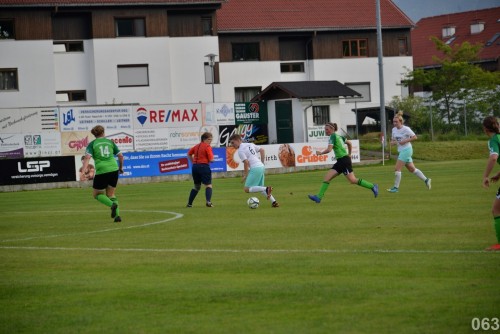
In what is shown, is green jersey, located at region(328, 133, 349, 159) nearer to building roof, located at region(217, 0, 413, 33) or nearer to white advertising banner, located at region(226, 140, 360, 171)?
white advertising banner, located at region(226, 140, 360, 171)

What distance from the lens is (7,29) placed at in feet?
196

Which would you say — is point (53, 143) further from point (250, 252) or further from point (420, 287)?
point (420, 287)

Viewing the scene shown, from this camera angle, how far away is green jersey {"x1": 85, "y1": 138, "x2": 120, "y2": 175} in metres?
20.9

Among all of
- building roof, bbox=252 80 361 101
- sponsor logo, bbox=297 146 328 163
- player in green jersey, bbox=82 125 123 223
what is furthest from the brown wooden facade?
player in green jersey, bbox=82 125 123 223

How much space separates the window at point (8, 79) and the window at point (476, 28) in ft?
168

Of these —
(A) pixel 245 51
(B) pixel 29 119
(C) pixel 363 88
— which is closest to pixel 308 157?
(B) pixel 29 119

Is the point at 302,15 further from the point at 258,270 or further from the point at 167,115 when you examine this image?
the point at 258,270

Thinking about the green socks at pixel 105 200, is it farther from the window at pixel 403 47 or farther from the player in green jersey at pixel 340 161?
the window at pixel 403 47

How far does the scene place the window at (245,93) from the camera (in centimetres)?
6875

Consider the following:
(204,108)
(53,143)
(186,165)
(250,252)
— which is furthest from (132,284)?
(204,108)

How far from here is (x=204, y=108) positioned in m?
53.2

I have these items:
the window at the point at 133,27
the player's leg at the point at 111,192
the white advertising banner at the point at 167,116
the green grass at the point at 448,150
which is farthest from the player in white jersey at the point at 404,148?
the window at the point at 133,27

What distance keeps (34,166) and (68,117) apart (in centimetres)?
819

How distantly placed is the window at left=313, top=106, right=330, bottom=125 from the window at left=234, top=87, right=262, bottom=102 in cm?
1109
